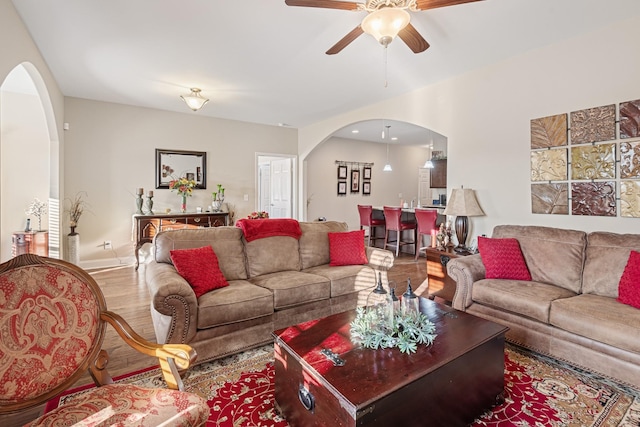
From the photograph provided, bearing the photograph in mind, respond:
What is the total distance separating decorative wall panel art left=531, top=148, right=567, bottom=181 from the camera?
3180 millimetres

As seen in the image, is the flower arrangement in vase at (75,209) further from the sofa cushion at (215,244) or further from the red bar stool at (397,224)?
the red bar stool at (397,224)

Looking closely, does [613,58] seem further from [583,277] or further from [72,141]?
[72,141]

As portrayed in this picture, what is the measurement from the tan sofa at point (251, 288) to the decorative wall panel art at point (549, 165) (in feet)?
5.91

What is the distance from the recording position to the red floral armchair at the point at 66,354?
119 cm

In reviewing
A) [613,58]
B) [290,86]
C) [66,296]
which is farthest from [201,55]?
[613,58]

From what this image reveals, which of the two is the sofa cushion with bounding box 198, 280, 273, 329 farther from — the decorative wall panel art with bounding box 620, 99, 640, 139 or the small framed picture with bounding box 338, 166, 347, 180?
the small framed picture with bounding box 338, 166, 347, 180

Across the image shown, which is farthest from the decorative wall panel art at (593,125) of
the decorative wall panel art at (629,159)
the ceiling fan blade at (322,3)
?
the ceiling fan blade at (322,3)

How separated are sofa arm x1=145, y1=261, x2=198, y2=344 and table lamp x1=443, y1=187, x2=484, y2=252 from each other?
2947mm

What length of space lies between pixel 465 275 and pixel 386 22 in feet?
7.21

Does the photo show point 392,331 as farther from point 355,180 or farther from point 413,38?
point 355,180

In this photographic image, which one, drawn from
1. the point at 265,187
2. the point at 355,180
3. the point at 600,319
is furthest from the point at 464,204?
the point at 265,187

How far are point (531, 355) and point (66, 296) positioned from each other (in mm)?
3065

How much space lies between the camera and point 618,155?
283cm

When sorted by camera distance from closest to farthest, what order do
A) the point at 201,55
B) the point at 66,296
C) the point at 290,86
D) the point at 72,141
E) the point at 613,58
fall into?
the point at 66,296 → the point at 613,58 → the point at 201,55 → the point at 290,86 → the point at 72,141
